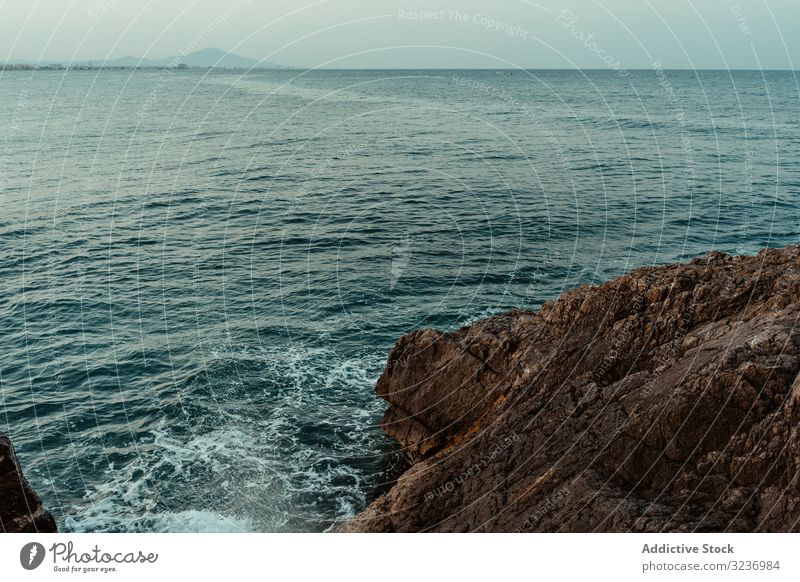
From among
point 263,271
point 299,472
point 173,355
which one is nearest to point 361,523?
point 299,472

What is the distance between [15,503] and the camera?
1591cm

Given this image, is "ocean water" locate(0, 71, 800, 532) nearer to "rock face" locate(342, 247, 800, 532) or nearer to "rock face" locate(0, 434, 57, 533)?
"rock face" locate(342, 247, 800, 532)

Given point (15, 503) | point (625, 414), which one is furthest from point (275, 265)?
point (625, 414)

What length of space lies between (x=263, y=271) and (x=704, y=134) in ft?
272

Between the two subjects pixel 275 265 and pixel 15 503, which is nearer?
pixel 15 503
